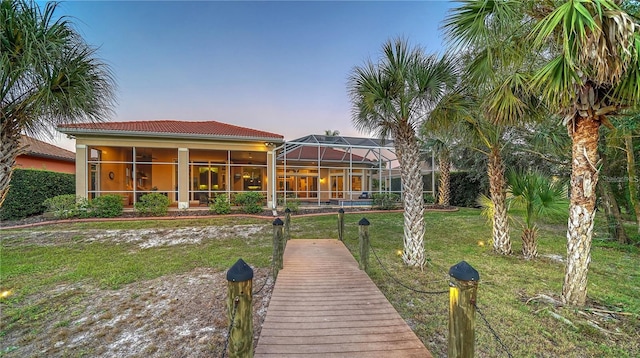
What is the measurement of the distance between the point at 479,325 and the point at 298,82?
50.2 ft

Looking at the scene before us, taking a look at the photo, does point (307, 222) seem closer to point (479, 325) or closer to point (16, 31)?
point (479, 325)

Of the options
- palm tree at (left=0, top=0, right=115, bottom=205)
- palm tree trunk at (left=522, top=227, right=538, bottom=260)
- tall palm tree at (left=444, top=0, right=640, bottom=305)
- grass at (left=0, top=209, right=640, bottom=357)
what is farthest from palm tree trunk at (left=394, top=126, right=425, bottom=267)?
palm tree at (left=0, top=0, right=115, bottom=205)

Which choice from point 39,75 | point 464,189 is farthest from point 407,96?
point 464,189

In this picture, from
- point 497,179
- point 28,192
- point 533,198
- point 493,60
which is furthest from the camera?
point 28,192

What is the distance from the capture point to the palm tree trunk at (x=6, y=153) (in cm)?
404

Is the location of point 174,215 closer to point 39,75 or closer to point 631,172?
point 39,75

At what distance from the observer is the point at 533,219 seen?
648 centimetres

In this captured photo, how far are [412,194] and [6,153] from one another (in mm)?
7637

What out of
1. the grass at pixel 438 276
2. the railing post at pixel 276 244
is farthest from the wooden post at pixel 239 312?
the railing post at pixel 276 244

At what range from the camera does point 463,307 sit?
214 cm

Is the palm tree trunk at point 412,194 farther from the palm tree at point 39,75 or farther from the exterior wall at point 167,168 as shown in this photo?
the exterior wall at point 167,168

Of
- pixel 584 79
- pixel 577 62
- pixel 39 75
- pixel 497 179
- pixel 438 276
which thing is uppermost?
pixel 39 75

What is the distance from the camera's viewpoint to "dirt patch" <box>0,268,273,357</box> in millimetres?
3023

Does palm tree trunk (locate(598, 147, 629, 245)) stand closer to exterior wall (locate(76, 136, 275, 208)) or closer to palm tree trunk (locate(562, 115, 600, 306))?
palm tree trunk (locate(562, 115, 600, 306))
